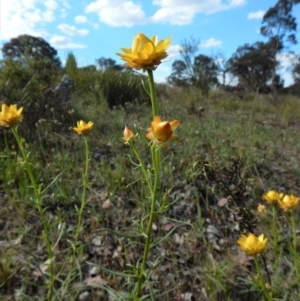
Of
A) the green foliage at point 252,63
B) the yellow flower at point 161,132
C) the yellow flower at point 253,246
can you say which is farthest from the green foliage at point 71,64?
the green foliage at point 252,63

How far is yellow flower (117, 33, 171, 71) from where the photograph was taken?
0.74 meters

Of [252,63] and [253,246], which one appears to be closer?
[253,246]

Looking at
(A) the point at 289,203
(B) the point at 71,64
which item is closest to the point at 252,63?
(B) the point at 71,64

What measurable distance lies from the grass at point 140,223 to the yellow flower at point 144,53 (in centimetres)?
40

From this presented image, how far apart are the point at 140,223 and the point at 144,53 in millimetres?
508

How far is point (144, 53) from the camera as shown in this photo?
29.1 inches

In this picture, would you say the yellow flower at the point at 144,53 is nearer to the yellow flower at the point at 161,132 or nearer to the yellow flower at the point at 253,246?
the yellow flower at the point at 161,132

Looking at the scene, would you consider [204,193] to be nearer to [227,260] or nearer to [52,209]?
[227,260]

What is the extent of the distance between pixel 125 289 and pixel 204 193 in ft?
3.09

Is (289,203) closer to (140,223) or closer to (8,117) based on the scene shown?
(140,223)

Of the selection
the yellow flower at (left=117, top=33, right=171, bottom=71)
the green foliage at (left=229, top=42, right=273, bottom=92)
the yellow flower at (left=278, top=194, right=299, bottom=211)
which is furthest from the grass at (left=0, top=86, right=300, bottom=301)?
the green foliage at (left=229, top=42, right=273, bottom=92)

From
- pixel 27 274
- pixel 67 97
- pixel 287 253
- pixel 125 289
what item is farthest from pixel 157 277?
pixel 67 97

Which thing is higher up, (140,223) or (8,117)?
(8,117)

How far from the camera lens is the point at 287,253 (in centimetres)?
182
